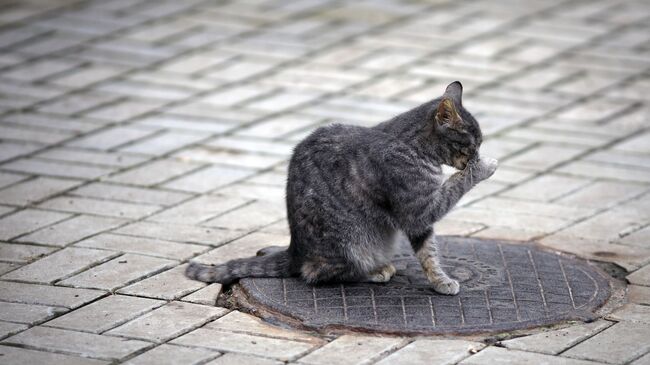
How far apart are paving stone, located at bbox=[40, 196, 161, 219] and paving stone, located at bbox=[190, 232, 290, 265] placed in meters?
0.67

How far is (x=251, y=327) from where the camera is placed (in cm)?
502

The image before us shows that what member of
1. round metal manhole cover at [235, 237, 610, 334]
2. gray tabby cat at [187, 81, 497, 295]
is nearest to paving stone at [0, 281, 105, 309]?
round metal manhole cover at [235, 237, 610, 334]

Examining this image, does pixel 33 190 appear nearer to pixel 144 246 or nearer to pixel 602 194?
pixel 144 246

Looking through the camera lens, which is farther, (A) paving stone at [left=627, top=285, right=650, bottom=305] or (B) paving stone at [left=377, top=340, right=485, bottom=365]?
(A) paving stone at [left=627, top=285, right=650, bottom=305]

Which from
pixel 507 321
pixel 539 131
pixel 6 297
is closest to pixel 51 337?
pixel 6 297

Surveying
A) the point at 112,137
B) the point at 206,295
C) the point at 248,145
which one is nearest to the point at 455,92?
the point at 206,295

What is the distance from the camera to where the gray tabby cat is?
17.3 ft

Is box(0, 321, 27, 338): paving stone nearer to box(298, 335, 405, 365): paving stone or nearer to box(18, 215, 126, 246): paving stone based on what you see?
box(18, 215, 126, 246): paving stone

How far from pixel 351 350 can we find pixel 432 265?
30.3 inches

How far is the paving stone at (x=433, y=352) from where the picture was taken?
4668 mm

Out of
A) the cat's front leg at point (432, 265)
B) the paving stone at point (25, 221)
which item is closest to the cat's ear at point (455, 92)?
the cat's front leg at point (432, 265)

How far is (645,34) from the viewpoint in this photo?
33.4ft

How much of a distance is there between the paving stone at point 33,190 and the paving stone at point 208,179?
0.61 meters

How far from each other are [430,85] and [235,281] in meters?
3.70
